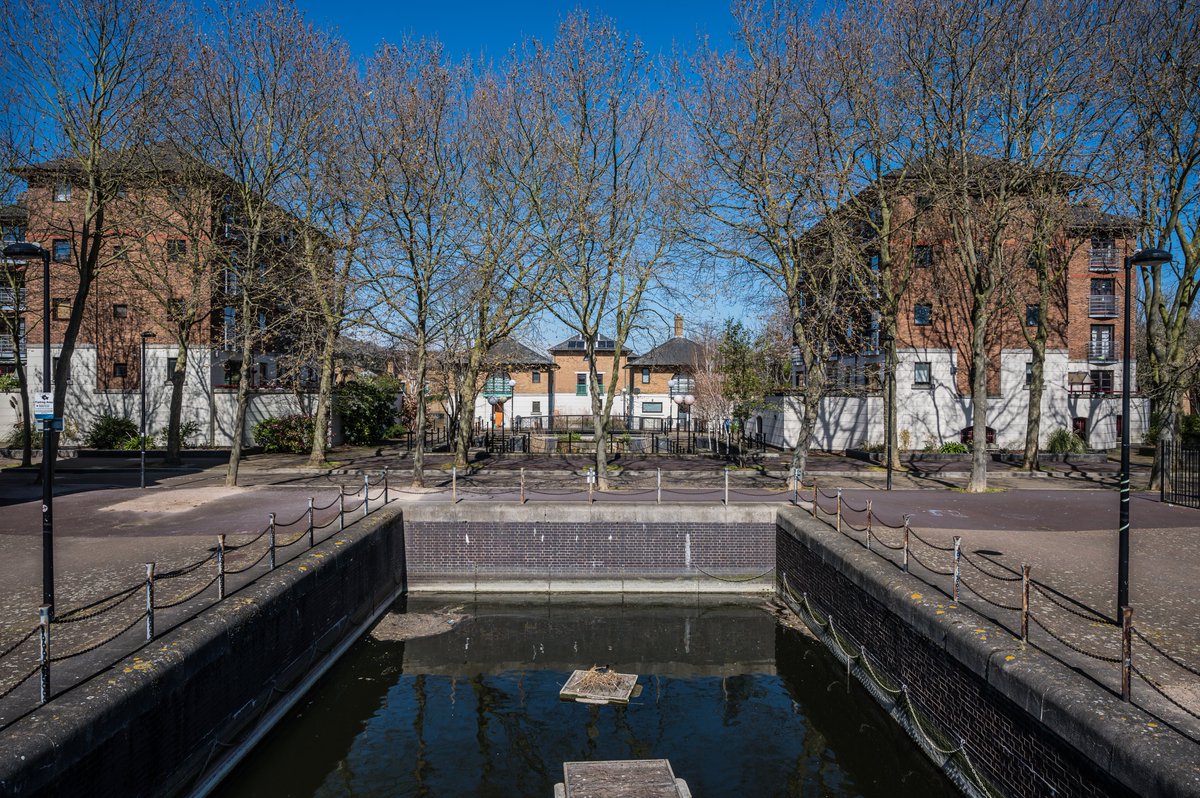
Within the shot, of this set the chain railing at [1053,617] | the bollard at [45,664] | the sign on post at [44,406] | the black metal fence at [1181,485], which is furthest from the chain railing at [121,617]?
the black metal fence at [1181,485]

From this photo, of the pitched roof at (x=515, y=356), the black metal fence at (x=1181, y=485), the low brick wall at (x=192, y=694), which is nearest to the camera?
the low brick wall at (x=192, y=694)

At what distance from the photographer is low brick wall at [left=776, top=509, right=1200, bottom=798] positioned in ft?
20.1

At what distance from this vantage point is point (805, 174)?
22.1 metres

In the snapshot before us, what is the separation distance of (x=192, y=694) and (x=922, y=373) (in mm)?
35665

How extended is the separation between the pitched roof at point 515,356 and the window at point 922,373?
76.5ft

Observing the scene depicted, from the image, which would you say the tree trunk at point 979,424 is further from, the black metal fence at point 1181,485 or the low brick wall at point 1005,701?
the low brick wall at point 1005,701

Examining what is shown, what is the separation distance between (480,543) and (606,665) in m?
5.55

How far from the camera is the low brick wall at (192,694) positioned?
6230 millimetres

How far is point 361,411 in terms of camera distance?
3853 centimetres

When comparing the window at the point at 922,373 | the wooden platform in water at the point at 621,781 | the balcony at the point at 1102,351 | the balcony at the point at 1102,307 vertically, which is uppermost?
the balcony at the point at 1102,307

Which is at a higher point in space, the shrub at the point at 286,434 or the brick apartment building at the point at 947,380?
the brick apartment building at the point at 947,380

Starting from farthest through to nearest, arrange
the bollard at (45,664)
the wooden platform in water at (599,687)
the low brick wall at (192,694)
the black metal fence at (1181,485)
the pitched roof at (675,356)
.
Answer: the pitched roof at (675,356) → the black metal fence at (1181,485) → the wooden platform in water at (599,687) → the bollard at (45,664) → the low brick wall at (192,694)

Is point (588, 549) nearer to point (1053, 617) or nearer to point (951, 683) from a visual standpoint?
point (951, 683)

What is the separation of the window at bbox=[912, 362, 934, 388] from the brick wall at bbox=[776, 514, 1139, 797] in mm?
25006
